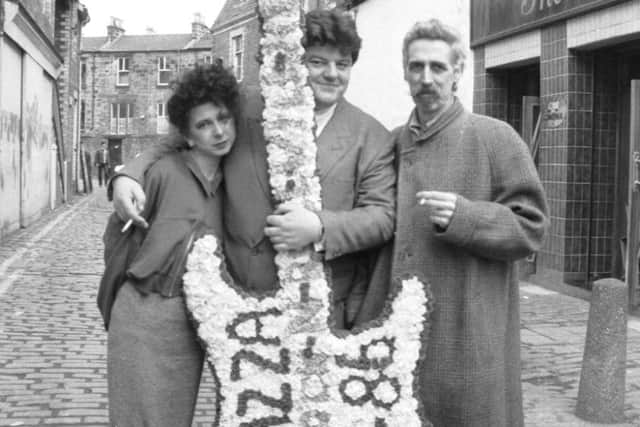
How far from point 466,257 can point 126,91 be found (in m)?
57.4

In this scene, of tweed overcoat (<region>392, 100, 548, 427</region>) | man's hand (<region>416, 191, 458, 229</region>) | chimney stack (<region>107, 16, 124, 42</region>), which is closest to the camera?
man's hand (<region>416, 191, 458, 229</region>)

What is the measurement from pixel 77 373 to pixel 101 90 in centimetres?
5500

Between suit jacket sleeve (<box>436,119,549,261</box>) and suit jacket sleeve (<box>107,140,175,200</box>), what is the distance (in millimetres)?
1070

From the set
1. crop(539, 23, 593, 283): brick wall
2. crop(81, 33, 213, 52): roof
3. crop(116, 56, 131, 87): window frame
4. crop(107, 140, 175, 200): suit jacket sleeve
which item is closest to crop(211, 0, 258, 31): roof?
crop(81, 33, 213, 52): roof

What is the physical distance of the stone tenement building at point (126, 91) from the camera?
5691cm

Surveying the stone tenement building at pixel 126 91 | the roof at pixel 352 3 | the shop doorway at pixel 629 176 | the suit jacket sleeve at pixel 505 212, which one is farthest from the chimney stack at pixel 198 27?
the suit jacket sleeve at pixel 505 212

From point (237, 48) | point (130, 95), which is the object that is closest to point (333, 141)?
point (237, 48)

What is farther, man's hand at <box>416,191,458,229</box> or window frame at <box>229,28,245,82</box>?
window frame at <box>229,28,245,82</box>

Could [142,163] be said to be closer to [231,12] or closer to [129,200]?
[129,200]

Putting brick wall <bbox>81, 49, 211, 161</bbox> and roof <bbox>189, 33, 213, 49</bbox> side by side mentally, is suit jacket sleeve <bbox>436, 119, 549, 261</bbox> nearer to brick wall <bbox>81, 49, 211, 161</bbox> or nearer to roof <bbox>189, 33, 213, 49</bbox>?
brick wall <bbox>81, 49, 211, 161</bbox>

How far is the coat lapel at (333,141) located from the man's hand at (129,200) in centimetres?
63

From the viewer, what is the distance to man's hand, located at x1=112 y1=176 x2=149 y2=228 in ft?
9.40

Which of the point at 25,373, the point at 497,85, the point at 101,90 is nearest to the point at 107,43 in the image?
the point at 101,90

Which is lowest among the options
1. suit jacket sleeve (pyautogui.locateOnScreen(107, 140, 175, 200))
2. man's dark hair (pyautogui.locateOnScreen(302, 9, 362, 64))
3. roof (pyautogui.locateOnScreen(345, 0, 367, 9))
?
suit jacket sleeve (pyautogui.locateOnScreen(107, 140, 175, 200))
